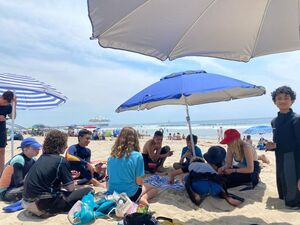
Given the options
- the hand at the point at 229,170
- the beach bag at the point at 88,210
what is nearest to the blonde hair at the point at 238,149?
the hand at the point at 229,170

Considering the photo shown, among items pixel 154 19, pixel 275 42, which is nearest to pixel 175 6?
pixel 154 19

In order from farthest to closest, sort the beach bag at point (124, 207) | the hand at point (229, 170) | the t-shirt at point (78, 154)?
the t-shirt at point (78, 154) < the hand at point (229, 170) < the beach bag at point (124, 207)

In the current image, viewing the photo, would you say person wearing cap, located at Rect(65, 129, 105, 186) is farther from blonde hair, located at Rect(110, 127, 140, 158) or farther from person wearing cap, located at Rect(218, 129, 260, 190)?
person wearing cap, located at Rect(218, 129, 260, 190)

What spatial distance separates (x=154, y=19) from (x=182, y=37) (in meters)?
0.48

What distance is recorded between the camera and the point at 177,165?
A: 6.57m

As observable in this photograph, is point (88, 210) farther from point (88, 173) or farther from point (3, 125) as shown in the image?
point (3, 125)

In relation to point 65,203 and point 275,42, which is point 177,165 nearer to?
point 65,203

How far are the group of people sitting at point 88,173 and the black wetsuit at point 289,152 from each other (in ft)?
1.69

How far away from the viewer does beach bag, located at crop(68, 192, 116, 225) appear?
12.2 ft

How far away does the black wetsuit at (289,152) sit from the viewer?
4.31 metres

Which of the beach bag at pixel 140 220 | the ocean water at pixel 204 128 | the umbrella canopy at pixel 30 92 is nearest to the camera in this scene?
the beach bag at pixel 140 220

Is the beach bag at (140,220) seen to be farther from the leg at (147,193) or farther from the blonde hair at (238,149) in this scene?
the blonde hair at (238,149)

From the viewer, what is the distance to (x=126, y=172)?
165 inches

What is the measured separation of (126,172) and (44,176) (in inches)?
39.6
